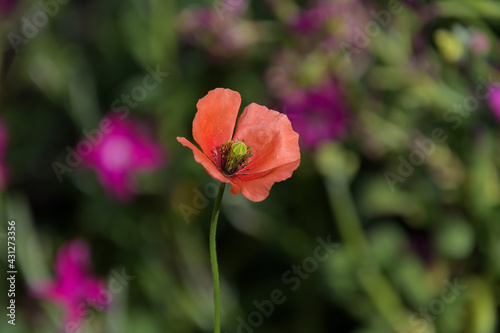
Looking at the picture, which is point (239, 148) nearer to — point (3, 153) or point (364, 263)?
point (364, 263)

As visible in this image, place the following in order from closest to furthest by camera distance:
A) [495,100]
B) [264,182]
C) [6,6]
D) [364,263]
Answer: [264,182]
[495,100]
[364,263]
[6,6]

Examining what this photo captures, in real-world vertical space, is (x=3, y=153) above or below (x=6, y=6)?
below

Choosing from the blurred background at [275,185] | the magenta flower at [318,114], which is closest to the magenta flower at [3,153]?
the blurred background at [275,185]

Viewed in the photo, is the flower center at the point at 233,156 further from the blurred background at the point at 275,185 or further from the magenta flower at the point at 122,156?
the magenta flower at the point at 122,156

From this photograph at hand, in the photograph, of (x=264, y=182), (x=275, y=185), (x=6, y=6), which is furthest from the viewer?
(x=6, y=6)

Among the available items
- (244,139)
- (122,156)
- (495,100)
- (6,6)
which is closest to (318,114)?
(495,100)

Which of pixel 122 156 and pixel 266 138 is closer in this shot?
pixel 266 138

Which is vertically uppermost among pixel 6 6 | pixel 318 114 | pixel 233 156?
pixel 233 156

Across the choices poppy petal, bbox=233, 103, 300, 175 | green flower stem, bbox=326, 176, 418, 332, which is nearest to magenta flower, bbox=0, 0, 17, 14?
green flower stem, bbox=326, 176, 418, 332
